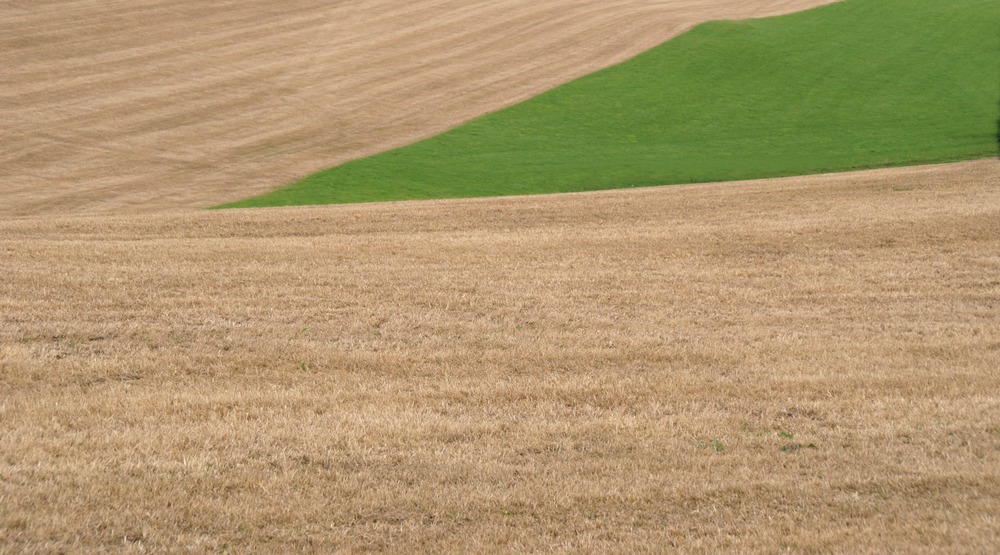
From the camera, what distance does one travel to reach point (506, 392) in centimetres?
950

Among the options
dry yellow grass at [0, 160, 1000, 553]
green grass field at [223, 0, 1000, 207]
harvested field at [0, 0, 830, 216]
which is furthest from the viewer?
green grass field at [223, 0, 1000, 207]

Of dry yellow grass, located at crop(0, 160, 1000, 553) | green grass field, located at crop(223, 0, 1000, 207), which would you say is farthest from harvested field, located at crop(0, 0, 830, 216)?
dry yellow grass, located at crop(0, 160, 1000, 553)

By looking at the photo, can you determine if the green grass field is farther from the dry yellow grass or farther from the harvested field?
the dry yellow grass

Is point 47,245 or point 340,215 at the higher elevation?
point 47,245

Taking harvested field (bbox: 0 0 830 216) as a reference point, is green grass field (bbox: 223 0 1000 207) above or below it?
below

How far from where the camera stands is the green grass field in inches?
1242

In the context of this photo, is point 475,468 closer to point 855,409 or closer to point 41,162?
point 855,409

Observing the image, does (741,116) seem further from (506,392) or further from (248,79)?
(506,392)

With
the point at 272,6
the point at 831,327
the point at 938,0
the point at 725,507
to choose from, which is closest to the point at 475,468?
the point at 725,507

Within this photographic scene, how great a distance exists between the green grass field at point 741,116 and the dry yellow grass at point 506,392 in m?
13.0

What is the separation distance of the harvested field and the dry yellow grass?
1393 centimetres

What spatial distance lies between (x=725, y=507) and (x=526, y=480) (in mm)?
1449

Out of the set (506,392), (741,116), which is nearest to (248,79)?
(741,116)

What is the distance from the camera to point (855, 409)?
29.3ft
